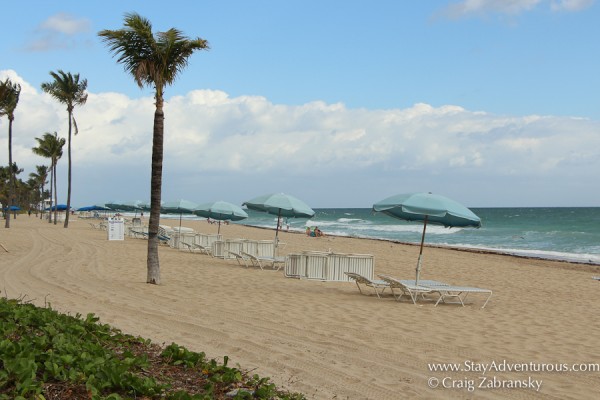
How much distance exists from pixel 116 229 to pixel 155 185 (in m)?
15.2

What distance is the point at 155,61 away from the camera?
11195mm

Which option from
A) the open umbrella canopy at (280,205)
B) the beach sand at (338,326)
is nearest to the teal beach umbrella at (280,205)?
the open umbrella canopy at (280,205)

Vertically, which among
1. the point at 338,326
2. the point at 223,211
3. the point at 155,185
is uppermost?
the point at 155,185

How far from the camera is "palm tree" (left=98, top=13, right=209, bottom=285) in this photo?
36.0ft

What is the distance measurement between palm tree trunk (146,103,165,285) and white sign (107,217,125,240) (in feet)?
47.0

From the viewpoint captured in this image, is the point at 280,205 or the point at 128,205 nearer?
the point at 280,205

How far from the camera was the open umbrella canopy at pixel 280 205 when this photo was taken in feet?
50.9

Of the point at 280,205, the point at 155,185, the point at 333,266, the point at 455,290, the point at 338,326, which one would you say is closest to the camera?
the point at 338,326

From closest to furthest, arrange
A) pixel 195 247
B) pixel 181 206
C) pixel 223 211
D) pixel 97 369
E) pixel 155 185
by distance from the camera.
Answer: pixel 97 369, pixel 155 185, pixel 223 211, pixel 195 247, pixel 181 206

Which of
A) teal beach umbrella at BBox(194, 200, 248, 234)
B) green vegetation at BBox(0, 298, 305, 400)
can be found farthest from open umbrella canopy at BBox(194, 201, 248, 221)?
green vegetation at BBox(0, 298, 305, 400)

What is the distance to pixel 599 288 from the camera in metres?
15.5

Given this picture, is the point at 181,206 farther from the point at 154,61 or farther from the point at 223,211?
the point at 154,61

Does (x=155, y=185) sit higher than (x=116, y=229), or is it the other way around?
(x=155, y=185)

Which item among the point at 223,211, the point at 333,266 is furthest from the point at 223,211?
the point at 333,266
